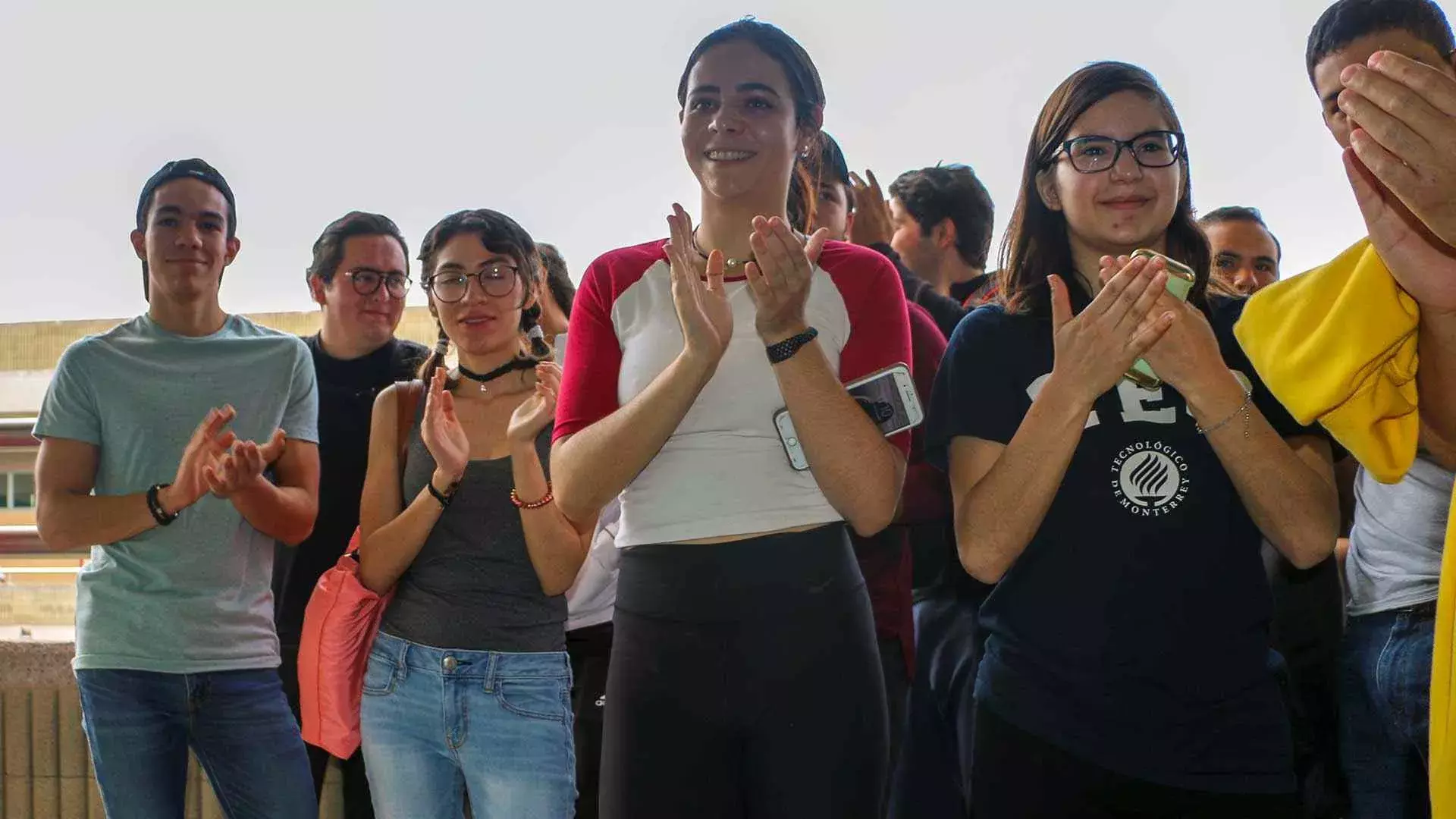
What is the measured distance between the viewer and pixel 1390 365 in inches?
45.8

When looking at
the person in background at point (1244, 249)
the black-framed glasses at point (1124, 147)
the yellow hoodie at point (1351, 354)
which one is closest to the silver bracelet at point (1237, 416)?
the yellow hoodie at point (1351, 354)

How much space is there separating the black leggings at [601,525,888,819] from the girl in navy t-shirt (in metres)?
0.15

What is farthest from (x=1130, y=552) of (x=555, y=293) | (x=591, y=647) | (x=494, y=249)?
(x=555, y=293)

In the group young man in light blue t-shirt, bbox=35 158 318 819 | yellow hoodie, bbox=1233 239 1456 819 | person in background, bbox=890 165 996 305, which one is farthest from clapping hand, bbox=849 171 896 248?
yellow hoodie, bbox=1233 239 1456 819

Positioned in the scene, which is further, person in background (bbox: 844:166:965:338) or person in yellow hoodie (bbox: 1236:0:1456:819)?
person in background (bbox: 844:166:965:338)

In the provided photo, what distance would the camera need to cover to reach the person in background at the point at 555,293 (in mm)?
2797

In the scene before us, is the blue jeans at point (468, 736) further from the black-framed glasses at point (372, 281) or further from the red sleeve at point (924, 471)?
the black-framed glasses at point (372, 281)

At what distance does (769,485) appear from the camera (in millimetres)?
1485

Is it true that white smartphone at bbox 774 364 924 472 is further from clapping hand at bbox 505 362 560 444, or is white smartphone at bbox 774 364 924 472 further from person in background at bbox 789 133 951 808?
clapping hand at bbox 505 362 560 444

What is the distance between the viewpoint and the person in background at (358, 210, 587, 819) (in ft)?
6.17

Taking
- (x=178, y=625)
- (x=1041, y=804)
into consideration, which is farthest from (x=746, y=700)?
(x=178, y=625)

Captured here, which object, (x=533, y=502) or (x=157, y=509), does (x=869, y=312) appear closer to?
(x=533, y=502)

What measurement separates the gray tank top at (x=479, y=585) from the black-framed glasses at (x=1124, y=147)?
3.12ft

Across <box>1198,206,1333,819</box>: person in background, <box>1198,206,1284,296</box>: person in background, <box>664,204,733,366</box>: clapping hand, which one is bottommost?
<box>1198,206,1333,819</box>: person in background
